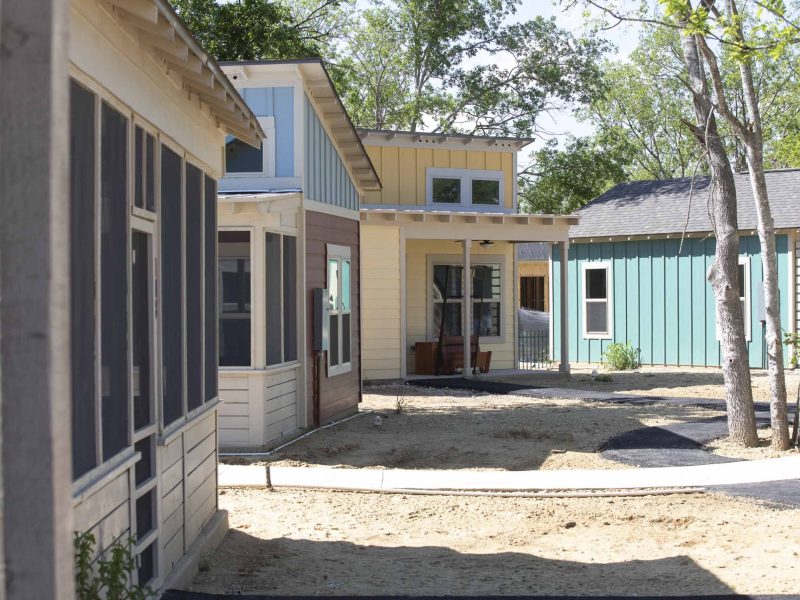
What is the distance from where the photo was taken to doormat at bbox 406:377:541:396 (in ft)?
62.2

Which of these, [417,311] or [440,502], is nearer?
[440,502]

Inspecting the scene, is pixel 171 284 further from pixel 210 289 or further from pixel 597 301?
pixel 597 301

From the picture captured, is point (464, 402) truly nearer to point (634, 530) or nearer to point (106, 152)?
point (634, 530)

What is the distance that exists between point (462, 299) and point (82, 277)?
1810 centimetres

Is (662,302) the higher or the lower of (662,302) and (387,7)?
the lower

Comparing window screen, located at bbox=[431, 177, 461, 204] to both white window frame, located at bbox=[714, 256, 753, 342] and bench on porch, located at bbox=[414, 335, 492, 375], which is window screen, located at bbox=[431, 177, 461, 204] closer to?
bench on porch, located at bbox=[414, 335, 492, 375]

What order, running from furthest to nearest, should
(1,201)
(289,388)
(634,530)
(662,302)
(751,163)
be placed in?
1. (662,302)
2. (289,388)
3. (751,163)
4. (634,530)
5. (1,201)

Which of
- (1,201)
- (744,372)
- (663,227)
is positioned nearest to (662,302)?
(663,227)

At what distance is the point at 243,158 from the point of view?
13.7m

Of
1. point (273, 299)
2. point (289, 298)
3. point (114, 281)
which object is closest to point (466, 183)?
point (289, 298)

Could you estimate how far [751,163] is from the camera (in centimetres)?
1142

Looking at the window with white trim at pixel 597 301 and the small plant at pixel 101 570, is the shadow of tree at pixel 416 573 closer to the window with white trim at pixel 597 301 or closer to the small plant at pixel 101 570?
the small plant at pixel 101 570

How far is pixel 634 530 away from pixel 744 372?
13.4ft

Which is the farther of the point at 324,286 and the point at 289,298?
the point at 324,286
